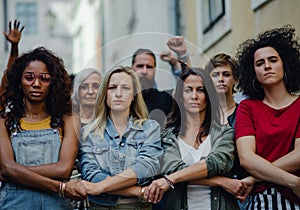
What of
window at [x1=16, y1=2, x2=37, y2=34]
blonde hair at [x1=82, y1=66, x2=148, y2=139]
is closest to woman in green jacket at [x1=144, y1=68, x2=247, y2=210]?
blonde hair at [x1=82, y1=66, x2=148, y2=139]

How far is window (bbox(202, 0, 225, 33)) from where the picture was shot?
1180cm

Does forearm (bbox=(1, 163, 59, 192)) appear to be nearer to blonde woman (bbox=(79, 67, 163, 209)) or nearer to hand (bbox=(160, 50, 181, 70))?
blonde woman (bbox=(79, 67, 163, 209))

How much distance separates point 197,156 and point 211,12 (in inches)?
294

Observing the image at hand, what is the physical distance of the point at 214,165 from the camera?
504 centimetres

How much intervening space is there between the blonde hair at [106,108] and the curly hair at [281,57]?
2.47ft

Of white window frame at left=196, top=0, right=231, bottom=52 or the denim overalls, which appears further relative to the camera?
white window frame at left=196, top=0, right=231, bottom=52

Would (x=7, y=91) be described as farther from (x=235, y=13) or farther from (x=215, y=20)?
(x=215, y=20)

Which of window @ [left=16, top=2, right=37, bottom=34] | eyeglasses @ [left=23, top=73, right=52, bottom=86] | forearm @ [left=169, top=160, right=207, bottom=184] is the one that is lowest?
forearm @ [left=169, top=160, right=207, bottom=184]

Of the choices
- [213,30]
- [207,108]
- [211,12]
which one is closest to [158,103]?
[207,108]

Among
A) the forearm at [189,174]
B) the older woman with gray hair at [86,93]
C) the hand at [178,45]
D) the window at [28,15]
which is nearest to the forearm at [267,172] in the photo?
the forearm at [189,174]

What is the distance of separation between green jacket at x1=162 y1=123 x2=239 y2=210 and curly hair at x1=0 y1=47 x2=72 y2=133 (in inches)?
31.7

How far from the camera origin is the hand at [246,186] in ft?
16.5

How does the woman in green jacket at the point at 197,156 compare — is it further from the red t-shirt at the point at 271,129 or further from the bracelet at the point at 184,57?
the bracelet at the point at 184,57

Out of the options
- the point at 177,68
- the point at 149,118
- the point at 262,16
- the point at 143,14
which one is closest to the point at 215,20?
the point at 262,16
